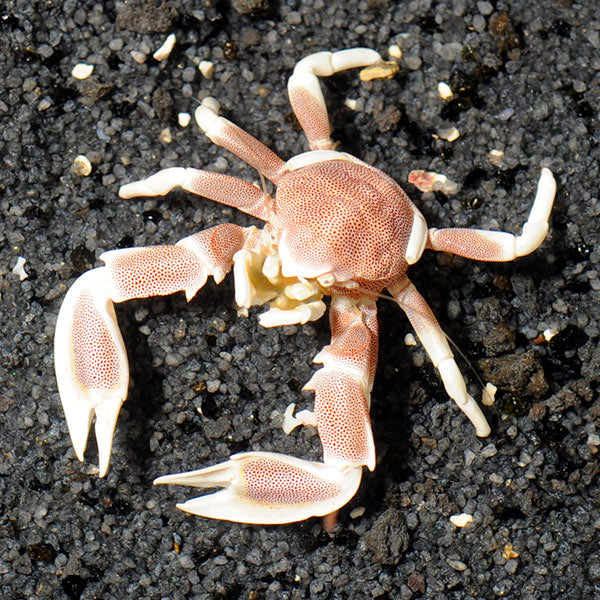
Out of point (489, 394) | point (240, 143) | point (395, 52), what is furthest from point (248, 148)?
point (489, 394)

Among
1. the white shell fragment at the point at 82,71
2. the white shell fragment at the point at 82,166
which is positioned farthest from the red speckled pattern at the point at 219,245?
the white shell fragment at the point at 82,71

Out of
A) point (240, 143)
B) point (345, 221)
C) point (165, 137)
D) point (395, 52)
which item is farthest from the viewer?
point (395, 52)

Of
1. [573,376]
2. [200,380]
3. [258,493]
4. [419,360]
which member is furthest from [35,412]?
[573,376]

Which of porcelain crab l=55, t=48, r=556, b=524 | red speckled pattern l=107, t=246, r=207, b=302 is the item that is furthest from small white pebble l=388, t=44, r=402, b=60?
red speckled pattern l=107, t=246, r=207, b=302

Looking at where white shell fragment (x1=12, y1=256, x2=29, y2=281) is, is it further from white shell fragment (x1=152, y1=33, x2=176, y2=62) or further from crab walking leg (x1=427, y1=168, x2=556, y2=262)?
crab walking leg (x1=427, y1=168, x2=556, y2=262)

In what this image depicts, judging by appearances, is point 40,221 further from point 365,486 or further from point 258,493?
point 365,486

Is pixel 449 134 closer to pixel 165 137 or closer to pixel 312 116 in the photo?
pixel 312 116

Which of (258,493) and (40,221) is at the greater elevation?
(40,221)
